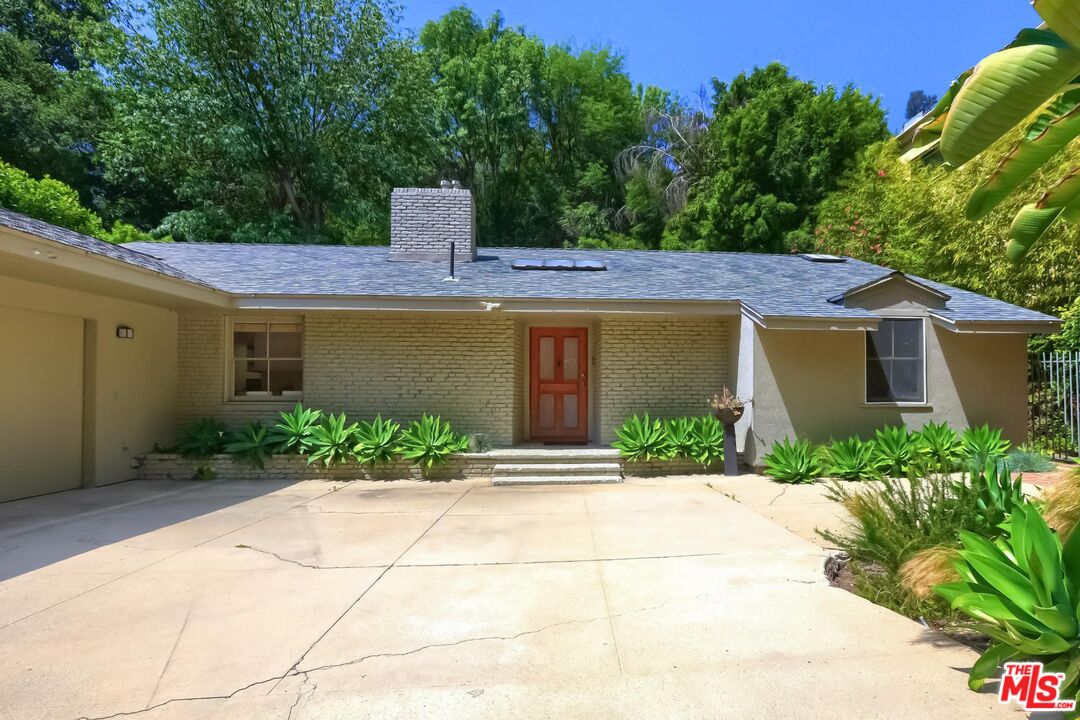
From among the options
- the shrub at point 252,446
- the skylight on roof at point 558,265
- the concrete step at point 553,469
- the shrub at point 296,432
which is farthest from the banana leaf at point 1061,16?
the shrub at point 252,446

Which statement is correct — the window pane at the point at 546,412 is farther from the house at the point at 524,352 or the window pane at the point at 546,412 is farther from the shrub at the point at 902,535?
the shrub at the point at 902,535

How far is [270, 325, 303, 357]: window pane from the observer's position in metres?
10.5

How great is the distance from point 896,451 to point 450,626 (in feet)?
26.6

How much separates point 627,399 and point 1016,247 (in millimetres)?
7405

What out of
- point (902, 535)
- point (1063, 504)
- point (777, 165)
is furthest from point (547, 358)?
point (777, 165)

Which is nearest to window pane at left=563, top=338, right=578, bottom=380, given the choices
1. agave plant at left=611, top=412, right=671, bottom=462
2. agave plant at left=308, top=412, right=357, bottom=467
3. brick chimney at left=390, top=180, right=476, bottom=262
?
agave plant at left=611, top=412, right=671, bottom=462

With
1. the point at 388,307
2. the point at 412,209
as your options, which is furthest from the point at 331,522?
the point at 412,209

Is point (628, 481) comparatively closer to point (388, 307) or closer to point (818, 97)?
point (388, 307)

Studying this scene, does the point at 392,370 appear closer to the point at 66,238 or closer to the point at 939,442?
the point at 66,238

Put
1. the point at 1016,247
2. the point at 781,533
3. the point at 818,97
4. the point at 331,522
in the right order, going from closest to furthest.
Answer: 1. the point at 1016,247
2. the point at 781,533
3. the point at 331,522
4. the point at 818,97

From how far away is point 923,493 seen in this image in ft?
15.9

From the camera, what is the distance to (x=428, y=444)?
9062 mm

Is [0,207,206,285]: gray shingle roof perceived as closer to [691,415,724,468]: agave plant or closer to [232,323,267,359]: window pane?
[232,323,267,359]: window pane

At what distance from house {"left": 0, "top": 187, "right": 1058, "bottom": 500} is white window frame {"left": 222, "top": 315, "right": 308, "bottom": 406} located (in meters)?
0.04
